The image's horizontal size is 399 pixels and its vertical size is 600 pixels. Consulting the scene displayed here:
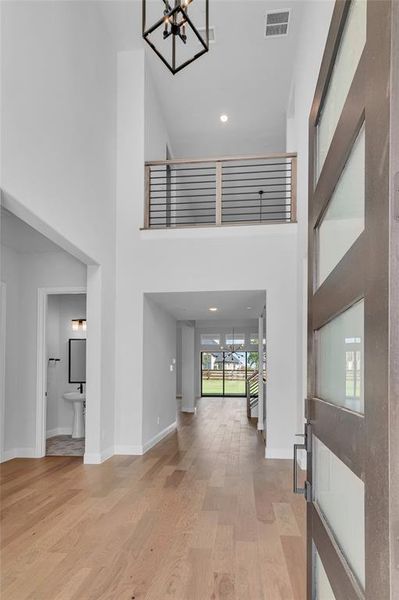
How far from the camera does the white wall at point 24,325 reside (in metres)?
5.97

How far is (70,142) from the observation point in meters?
4.79

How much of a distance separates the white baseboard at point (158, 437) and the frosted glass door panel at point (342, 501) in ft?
16.4

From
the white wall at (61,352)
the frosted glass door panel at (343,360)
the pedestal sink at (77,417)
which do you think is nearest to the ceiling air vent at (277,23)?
the white wall at (61,352)

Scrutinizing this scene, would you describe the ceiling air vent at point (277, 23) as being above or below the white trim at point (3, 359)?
above

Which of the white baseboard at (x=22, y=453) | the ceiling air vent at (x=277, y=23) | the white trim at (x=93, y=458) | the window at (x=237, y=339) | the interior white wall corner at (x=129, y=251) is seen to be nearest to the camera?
the white trim at (x=93, y=458)

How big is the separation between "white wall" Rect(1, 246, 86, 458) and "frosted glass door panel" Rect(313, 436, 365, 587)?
16.7 feet

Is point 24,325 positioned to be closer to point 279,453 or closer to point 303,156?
point 279,453

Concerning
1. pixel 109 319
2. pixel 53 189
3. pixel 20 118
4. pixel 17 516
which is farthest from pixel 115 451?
pixel 20 118

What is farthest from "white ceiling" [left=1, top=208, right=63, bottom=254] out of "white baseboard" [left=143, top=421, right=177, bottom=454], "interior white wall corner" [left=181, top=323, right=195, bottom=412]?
"interior white wall corner" [left=181, top=323, right=195, bottom=412]

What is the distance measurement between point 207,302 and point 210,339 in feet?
29.6

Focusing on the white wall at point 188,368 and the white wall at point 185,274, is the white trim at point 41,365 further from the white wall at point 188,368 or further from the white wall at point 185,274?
the white wall at point 188,368

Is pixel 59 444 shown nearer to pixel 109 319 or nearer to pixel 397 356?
pixel 109 319

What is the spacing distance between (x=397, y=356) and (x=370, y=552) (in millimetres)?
376

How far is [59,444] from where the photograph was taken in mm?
6895
